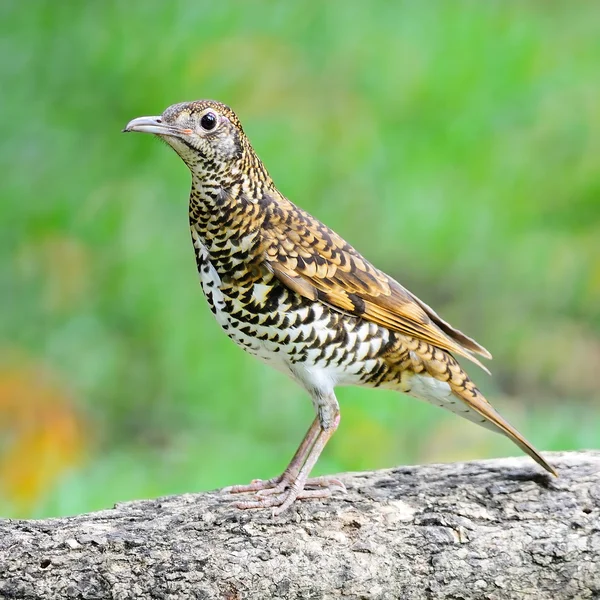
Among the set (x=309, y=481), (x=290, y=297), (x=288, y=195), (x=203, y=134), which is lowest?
(x=309, y=481)

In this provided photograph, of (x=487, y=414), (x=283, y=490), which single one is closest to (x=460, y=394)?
(x=487, y=414)

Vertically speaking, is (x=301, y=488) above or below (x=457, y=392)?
below

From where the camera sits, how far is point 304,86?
22.1 feet

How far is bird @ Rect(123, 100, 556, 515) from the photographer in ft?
11.3

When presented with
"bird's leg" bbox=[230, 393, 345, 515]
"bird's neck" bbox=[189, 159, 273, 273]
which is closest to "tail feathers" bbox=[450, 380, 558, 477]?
"bird's leg" bbox=[230, 393, 345, 515]

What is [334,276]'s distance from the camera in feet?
11.7

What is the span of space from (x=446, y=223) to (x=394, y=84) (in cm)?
112

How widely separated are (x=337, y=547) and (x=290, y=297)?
918 millimetres

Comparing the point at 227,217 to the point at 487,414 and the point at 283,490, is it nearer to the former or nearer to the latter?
the point at 283,490

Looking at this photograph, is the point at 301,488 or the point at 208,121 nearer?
the point at 208,121

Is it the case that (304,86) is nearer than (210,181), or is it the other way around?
(210,181)

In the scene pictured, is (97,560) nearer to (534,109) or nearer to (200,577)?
(200,577)

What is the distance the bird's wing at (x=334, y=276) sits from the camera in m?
3.47

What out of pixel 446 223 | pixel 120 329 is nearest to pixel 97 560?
pixel 120 329
